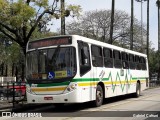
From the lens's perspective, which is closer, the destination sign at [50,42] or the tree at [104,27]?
the destination sign at [50,42]

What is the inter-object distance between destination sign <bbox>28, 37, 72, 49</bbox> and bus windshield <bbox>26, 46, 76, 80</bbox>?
0.24 meters

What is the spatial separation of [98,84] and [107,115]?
12.7 feet

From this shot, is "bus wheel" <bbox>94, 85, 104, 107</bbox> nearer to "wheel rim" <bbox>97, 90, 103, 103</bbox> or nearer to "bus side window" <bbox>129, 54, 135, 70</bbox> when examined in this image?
"wheel rim" <bbox>97, 90, 103, 103</bbox>

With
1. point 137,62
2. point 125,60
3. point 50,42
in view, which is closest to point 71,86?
point 50,42

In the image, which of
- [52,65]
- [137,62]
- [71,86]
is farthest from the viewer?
[137,62]

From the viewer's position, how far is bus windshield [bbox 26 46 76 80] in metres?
16.0

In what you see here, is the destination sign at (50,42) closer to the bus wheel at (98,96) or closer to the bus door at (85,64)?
the bus door at (85,64)

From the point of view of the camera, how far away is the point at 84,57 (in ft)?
54.7

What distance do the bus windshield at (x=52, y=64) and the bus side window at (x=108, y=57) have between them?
3.60 m

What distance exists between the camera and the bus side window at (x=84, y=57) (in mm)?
16359

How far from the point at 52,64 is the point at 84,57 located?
1466mm

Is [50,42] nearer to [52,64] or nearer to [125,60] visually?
[52,64]

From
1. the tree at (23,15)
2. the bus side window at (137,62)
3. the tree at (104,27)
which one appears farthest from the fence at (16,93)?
the tree at (104,27)

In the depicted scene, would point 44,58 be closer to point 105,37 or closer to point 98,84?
point 98,84
